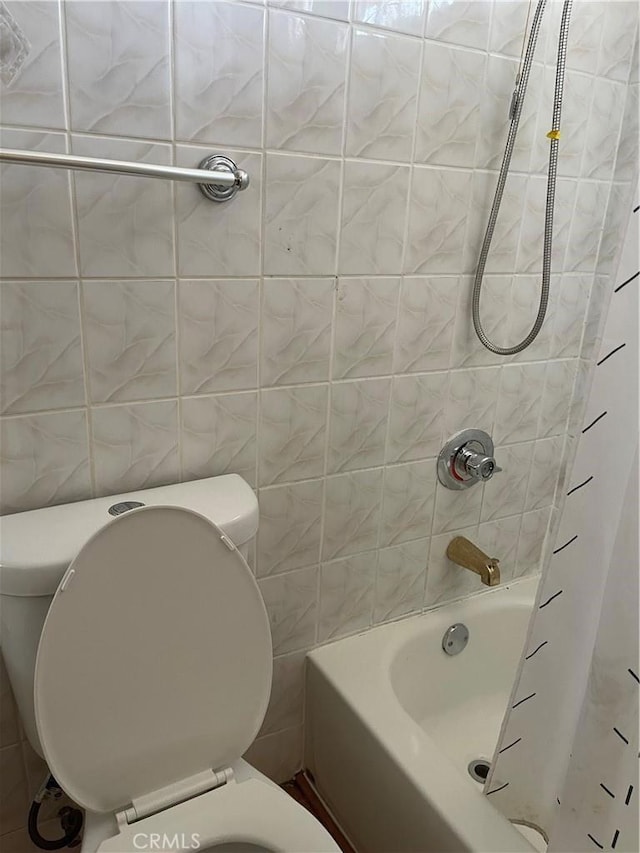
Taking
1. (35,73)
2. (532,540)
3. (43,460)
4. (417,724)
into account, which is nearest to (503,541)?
(532,540)

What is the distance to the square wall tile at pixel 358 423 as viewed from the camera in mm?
1310

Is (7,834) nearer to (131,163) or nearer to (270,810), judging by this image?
(270,810)

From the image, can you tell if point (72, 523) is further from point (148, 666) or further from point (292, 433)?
point (292, 433)

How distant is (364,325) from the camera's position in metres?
1.28

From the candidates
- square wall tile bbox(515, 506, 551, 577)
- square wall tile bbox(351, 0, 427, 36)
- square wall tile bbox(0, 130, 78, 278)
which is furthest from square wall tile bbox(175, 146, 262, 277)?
square wall tile bbox(515, 506, 551, 577)

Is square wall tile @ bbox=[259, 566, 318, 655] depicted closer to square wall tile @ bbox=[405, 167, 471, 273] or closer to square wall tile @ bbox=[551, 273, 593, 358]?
square wall tile @ bbox=[405, 167, 471, 273]

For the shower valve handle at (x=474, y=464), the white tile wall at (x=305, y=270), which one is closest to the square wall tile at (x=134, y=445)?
the white tile wall at (x=305, y=270)

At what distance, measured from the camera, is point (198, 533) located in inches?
39.8

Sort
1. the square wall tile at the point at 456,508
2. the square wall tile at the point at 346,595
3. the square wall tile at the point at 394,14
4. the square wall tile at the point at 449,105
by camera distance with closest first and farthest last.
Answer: the square wall tile at the point at 394,14, the square wall tile at the point at 449,105, the square wall tile at the point at 346,595, the square wall tile at the point at 456,508

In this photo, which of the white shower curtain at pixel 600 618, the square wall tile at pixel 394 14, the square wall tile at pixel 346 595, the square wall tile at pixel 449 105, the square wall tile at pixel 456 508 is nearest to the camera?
the white shower curtain at pixel 600 618

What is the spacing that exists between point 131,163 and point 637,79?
45.3 inches

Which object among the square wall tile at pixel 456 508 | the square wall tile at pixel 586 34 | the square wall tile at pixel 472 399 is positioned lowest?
the square wall tile at pixel 456 508

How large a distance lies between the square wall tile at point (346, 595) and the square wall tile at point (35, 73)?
38.9 inches

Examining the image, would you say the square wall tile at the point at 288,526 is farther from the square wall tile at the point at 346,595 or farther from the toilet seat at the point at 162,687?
the toilet seat at the point at 162,687
